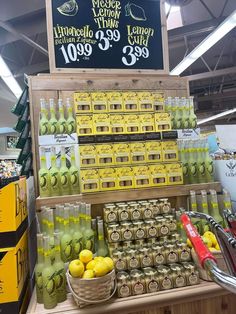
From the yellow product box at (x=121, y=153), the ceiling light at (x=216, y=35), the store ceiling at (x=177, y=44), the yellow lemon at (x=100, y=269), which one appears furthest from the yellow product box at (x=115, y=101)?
the store ceiling at (x=177, y=44)

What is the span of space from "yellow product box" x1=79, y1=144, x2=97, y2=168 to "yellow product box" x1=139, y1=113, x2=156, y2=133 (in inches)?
15.6

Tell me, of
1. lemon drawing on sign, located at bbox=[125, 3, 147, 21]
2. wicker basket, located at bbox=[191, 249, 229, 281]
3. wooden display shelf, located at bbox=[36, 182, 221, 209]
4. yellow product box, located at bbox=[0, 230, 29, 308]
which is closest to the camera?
yellow product box, located at bbox=[0, 230, 29, 308]

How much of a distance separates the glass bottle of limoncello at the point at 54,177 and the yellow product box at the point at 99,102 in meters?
0.41

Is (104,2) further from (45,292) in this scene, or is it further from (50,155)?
(45,292)

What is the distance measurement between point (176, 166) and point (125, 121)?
49cm

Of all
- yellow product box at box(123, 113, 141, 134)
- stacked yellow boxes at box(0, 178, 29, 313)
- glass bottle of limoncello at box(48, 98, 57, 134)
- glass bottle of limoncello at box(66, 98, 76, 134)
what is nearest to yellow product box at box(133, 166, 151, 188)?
yellow product box at box(123, 113, 141, 134)

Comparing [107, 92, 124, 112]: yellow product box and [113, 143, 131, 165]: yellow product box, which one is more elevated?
[107, 92, 124, 112]: yellow product box

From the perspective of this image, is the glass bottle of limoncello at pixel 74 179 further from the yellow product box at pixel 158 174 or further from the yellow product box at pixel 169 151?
the yellow product box at pixel 169 151

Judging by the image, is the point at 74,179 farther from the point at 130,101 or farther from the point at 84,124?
the point at 130,101

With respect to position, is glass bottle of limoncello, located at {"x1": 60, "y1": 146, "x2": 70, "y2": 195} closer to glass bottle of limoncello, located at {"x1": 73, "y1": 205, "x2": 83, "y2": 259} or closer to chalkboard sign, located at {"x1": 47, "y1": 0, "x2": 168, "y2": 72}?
glass bottle of limoncello, located at {"x1": 73, "y1": 205, "x2": 83, "y2": 259}

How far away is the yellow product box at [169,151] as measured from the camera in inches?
82.3

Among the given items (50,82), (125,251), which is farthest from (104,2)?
(125,251)

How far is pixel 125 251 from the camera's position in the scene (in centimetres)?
170

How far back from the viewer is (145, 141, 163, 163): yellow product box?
207 centimetres
